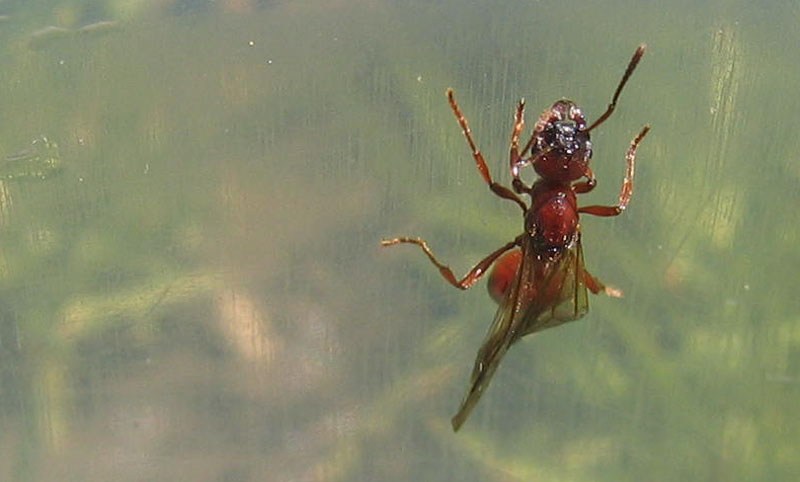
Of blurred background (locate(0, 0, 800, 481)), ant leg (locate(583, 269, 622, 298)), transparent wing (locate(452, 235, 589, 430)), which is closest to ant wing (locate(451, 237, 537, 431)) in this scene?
transparent wing (locate(452, 235, 589, 430))

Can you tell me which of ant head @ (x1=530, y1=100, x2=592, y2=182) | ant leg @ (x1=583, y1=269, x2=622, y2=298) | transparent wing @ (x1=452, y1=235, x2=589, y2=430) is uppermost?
ant head @ (x1=530, y1=100, x2=592, y2=182)

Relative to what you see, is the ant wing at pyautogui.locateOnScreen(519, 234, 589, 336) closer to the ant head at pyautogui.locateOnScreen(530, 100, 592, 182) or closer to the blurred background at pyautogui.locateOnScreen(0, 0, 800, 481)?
the ant head at pyautogui.locateOnScreen(530, 100, 592, 182)

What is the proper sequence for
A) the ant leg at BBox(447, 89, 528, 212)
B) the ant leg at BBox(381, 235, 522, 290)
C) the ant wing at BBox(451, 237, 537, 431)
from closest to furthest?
the ant wing at BBox(451, 237, 537, 431) → the ant leg at BBox(447, 89, 528, 212) → the ant leg at BBox(381, 235, 522, 290)

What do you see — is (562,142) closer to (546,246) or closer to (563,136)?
(563,136)

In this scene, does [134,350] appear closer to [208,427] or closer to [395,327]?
[208,427]

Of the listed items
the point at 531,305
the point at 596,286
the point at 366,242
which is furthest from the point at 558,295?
the point at 366,242

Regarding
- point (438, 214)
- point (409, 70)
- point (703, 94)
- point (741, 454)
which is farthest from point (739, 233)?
point (409, 70)

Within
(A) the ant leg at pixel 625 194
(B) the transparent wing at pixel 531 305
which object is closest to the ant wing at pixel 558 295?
(B) the transparent wing at pixel 531 305
